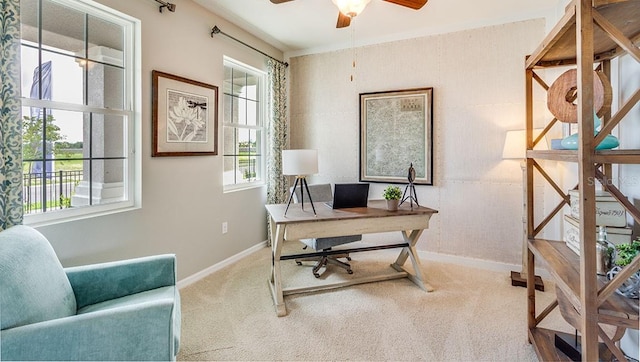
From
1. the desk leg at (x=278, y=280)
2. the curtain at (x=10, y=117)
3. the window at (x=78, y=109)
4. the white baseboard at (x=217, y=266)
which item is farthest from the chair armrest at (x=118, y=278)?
the white baseboard at (x=217, y=266)

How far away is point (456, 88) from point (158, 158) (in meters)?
3.16

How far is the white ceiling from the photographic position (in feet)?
9.82

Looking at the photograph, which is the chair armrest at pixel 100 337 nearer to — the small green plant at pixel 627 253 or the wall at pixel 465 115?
the small green plant at pixel 627 253

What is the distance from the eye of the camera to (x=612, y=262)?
141cm

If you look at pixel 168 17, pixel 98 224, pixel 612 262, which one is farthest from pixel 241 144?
pixel 612 262

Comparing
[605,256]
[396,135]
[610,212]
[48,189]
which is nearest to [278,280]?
[48,189]

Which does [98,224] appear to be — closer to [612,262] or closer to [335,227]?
[335,227]

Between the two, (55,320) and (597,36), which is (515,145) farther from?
(55,320)

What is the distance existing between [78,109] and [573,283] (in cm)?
310

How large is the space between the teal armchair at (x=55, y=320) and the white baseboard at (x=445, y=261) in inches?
57.2

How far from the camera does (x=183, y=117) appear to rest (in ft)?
9.57

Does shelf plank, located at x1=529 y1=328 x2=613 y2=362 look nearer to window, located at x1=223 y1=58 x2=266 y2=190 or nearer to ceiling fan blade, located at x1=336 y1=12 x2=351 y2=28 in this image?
ceiling fan blade, located at x1=336 y1=12 x2=351 y2=28

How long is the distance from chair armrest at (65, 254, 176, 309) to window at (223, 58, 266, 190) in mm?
1714

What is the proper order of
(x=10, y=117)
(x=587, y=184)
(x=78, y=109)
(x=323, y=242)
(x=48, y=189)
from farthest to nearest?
(x=323, y=242) < (x=78, y=109) < (x=48, y=189) < (x=10, y=117) < (x=587, y=184)
